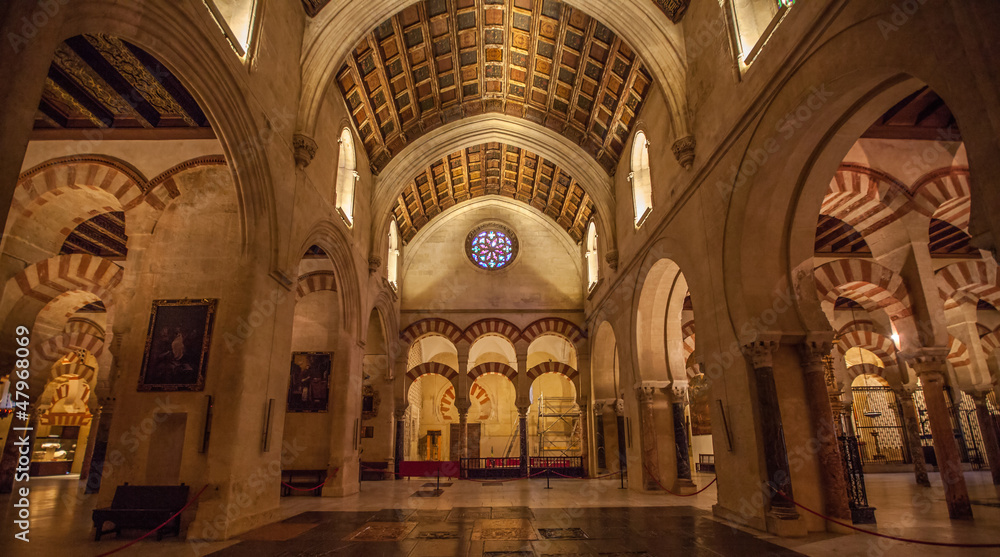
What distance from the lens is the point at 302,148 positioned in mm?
8414

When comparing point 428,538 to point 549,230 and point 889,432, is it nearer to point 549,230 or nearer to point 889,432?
point 549,230

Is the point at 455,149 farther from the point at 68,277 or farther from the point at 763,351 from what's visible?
the point at 763,351

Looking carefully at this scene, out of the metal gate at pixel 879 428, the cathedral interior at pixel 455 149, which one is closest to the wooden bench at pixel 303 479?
the cathedral interior at pixel 455 149

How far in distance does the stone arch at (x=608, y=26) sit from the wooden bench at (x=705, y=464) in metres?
13.3

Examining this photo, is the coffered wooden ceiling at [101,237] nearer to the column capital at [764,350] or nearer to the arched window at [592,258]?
the column capital at [764,350]

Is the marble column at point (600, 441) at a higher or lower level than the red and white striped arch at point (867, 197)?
lower

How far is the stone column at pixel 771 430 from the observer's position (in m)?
5.92

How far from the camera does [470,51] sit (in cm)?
1234

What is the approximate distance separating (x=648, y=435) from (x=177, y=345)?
8741 mm

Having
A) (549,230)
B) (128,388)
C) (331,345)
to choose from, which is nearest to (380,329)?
(331,345)

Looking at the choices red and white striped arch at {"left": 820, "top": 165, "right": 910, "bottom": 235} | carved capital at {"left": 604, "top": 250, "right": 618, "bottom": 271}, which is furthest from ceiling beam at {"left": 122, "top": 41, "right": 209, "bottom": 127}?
red and white striped arch at {"left": 820, "top": 165, "right": 910, "bottom": 235}

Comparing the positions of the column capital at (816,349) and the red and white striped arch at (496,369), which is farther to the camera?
the red and white striped arch at (496,369)

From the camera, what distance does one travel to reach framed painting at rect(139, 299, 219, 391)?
7105 millimetres

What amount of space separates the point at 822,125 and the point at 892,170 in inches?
122
